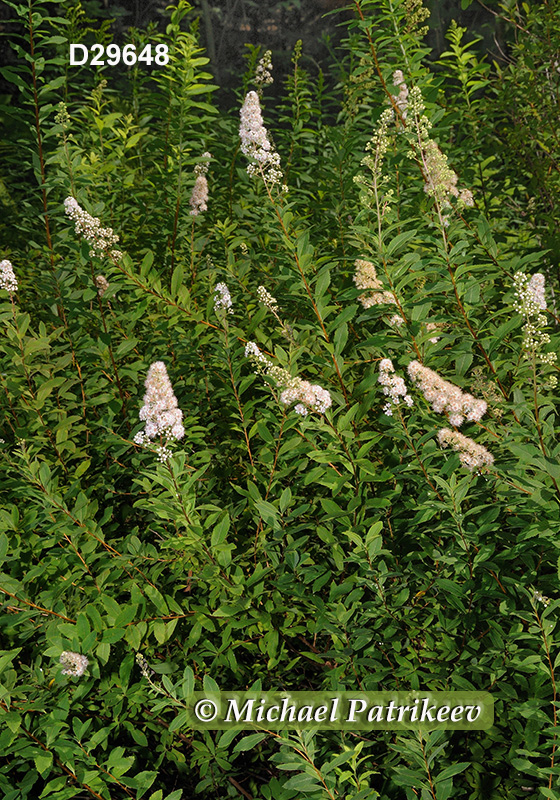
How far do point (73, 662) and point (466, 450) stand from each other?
1.16 meters

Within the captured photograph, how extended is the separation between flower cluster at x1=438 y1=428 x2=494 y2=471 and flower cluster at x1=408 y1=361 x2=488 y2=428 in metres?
0.04

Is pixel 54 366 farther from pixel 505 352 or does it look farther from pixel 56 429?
pixel 505 352

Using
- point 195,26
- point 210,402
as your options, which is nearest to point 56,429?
point 210,402

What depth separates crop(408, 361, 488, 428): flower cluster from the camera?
1.85 m

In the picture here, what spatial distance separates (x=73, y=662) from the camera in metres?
1.74

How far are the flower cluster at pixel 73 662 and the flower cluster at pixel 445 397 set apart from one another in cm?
112

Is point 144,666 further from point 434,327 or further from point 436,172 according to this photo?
point 436,172

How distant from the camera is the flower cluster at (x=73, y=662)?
1733 mm

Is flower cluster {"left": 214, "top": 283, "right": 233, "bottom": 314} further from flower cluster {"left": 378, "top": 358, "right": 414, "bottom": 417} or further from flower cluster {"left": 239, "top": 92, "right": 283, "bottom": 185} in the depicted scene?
flower cluster {"left": 378, "top": 358, "right": 414, "bottom": 417}

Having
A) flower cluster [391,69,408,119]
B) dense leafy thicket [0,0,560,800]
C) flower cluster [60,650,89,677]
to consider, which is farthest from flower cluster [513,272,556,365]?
flower cluster [60,650,89,677]

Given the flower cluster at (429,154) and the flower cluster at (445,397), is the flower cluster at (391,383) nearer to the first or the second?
the flower cluster at (445,397)

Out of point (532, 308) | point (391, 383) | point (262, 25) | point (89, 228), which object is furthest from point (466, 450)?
point (262, 25)

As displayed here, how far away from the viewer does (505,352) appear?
2.71 metres
